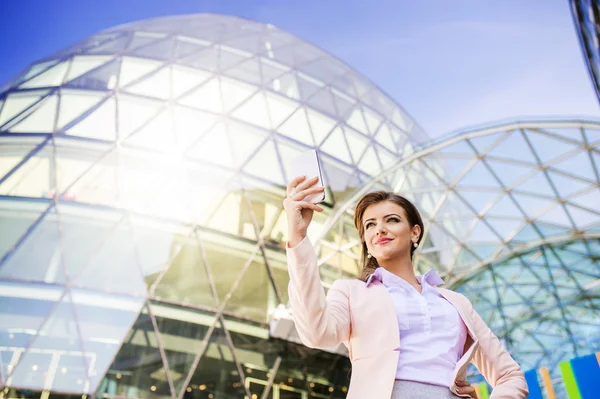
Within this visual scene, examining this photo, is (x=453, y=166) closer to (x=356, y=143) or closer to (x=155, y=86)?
(x=356, y=143)

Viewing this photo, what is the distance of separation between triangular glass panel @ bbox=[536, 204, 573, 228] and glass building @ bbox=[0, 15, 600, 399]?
6 centimetres

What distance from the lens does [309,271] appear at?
6.24 ft

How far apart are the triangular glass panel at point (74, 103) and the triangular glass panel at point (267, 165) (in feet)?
19.1

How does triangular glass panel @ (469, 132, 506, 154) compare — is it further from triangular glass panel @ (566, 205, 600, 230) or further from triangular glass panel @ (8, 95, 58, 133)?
triangular glass panel @ (8, 95, 58, 133)

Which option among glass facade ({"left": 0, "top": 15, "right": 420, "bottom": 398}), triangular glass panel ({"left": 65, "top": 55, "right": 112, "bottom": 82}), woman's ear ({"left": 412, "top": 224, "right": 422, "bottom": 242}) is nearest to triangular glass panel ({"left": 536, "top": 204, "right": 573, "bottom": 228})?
glass facade ({"left": 0, "top": 15, "right": 420, "bottom": 398})

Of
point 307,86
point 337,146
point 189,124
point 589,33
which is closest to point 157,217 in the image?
point 189,124

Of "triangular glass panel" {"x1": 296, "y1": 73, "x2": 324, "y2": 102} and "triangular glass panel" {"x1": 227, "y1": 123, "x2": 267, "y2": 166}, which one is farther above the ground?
"triangular glass panel" {"x1": 296, "y1": 73, "x2": 324, "y2": 102}

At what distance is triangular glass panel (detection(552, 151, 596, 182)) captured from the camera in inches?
521

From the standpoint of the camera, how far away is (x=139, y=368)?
40.2 ft

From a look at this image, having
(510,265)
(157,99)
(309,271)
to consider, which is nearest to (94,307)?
(157,99)

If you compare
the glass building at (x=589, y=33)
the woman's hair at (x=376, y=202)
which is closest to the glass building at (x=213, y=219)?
the glass building at (x=589, y=33)

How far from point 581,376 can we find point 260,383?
8785 millimetres

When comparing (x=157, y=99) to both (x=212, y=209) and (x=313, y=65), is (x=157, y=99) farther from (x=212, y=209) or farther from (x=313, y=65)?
(x=313, y=65)

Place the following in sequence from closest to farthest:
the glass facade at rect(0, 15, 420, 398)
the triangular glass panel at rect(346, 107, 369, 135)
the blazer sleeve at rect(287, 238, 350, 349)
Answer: the blazer sleeve at rect(287, 238, 350, 349), the glass facade at rect(0, 15, 420, 398), the triangular glass panel at rect(346, 107, 369, 135)
